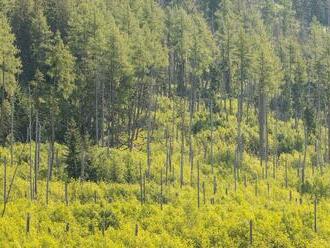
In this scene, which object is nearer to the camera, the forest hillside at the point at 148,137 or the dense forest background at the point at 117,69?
the forest hillside at the point at 148,137

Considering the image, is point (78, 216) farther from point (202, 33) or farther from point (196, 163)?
point (202, 33)

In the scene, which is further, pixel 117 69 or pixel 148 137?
pixel 117 69

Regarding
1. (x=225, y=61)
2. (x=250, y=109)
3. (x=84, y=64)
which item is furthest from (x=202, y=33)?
(x=84, y=64)

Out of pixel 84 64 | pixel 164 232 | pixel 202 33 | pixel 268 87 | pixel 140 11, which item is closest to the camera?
pixel 164 232

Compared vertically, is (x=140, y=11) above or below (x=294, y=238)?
above

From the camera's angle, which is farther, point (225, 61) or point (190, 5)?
point (190, 5)

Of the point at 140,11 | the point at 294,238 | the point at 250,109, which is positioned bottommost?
the point at 294,238

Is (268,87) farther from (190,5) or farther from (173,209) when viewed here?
(190,5)

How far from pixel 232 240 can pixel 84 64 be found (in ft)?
92.1

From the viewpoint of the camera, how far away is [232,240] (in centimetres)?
3931

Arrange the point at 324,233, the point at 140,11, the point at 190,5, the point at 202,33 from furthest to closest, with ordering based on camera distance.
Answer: the point at 190,5
the point at 202,33
the point at 140,11
the point at 324,233

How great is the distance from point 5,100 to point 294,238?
2953cm

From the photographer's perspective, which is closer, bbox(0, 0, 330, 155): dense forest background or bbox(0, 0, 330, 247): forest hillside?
bbox(0, 0, 330, 247): forest hillside

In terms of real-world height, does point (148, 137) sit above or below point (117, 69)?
below
